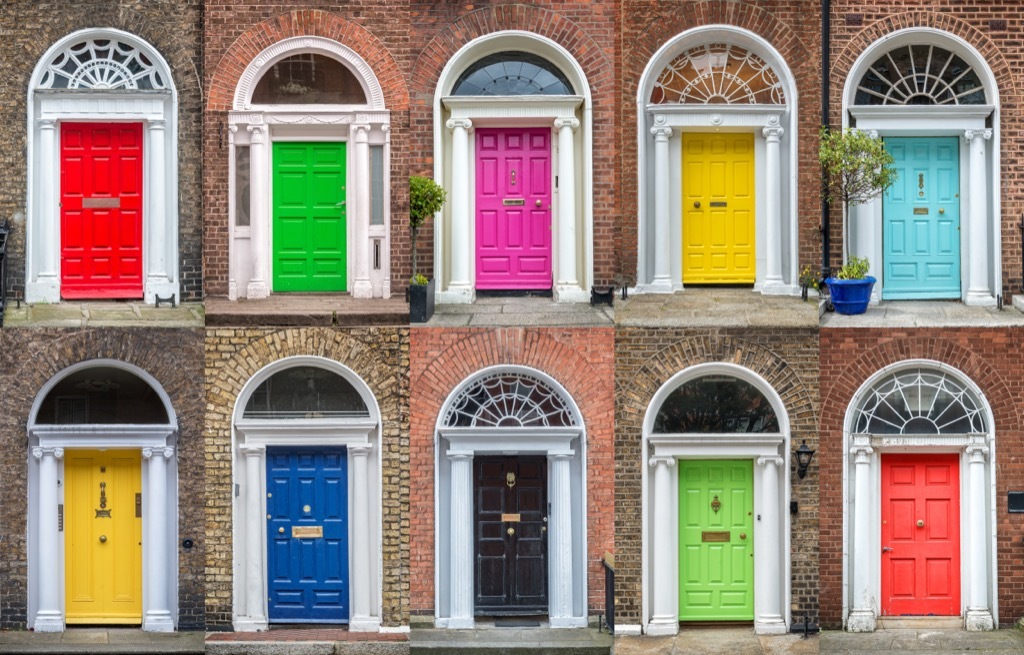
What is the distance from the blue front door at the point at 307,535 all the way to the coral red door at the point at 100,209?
3014 millimetres

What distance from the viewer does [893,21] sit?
50.2ft

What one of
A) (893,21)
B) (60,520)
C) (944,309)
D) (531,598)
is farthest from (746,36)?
(60,520)

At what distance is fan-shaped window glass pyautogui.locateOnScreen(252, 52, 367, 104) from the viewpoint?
15.2 metres

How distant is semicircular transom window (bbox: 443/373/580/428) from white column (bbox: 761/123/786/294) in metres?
3.05

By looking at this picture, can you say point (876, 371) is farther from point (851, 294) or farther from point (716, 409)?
point (716, 409)

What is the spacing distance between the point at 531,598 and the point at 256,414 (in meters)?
3.66

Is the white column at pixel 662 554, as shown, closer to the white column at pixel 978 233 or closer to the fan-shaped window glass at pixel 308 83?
the white column at pixel 978 233

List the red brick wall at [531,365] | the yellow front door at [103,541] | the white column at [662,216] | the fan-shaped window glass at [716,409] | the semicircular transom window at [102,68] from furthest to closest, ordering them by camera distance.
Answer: the white column at [662,216], the semicircular transom window at [102,68], the yellow front door at [103,541], the fan-shaped window glass at [716,409], the red brick wall at [531,365]

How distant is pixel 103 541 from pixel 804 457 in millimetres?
7856

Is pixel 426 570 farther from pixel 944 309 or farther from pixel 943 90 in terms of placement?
pixel 943 90

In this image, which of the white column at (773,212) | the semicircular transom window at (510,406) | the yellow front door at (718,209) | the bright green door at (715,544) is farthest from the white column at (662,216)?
the bright green door at (715,544)

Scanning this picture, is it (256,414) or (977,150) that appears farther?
(977,150)

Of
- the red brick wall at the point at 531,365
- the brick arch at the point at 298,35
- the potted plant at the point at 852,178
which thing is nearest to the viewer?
the red brick wall at the point at 531,365

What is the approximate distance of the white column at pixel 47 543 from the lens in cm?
1467
